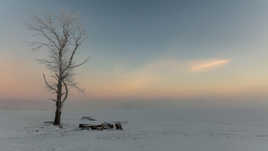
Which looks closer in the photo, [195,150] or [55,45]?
[195,150]

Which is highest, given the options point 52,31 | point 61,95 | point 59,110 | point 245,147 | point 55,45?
point 52,31

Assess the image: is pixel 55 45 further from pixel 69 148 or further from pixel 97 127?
pixel 69 148

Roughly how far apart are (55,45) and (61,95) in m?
4.57

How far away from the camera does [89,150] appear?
340 inches

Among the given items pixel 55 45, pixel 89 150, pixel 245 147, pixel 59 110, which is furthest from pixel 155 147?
pixel 55 45

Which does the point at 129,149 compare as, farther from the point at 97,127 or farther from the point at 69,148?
the point at 97,127

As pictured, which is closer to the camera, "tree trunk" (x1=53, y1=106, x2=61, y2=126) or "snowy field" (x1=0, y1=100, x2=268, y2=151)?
"snowy field" (x1=0, y1=100, x2=268, y2=151)

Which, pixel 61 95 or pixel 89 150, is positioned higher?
pixel 61 95

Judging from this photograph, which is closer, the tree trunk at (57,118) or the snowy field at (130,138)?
the snowy field at (130,138)

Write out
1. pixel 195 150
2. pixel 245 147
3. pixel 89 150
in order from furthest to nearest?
pixel 245 147 < pixel 195 150 < pixel 89 150

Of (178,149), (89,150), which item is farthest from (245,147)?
(89,150)

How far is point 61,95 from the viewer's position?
61.8 ft

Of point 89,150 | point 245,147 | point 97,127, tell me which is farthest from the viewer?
point 97,127

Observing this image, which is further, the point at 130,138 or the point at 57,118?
the point at 57,118
